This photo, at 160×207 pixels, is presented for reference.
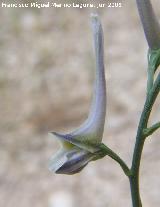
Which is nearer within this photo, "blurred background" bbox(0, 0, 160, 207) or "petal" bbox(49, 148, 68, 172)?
"petal" bbox(49, 148, 68, 172)

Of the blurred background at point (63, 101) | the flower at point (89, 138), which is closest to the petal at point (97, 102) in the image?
the flower at point (89, 138)

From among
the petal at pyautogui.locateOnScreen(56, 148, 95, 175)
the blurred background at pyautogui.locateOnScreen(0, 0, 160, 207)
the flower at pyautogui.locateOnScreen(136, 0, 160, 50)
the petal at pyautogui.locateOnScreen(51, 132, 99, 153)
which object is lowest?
the blurred background at pyautogui.locateOnScreen(0, 0, 160, 207)

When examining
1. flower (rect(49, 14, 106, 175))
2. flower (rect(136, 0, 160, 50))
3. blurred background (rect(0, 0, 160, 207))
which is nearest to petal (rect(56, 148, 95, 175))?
flower (rect(49, 14, 106, 175))

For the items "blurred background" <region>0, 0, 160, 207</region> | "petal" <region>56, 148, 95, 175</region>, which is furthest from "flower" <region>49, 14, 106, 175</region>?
"blurred background" <region>0, 0, 160, 207</region>

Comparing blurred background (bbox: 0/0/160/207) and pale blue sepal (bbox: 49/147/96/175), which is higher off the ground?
pale blue sepal (bbox: 49/147/96/175)

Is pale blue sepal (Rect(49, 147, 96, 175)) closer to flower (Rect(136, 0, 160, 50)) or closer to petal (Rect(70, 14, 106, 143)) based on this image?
petal (Rect(70, 14, 106, 143))
